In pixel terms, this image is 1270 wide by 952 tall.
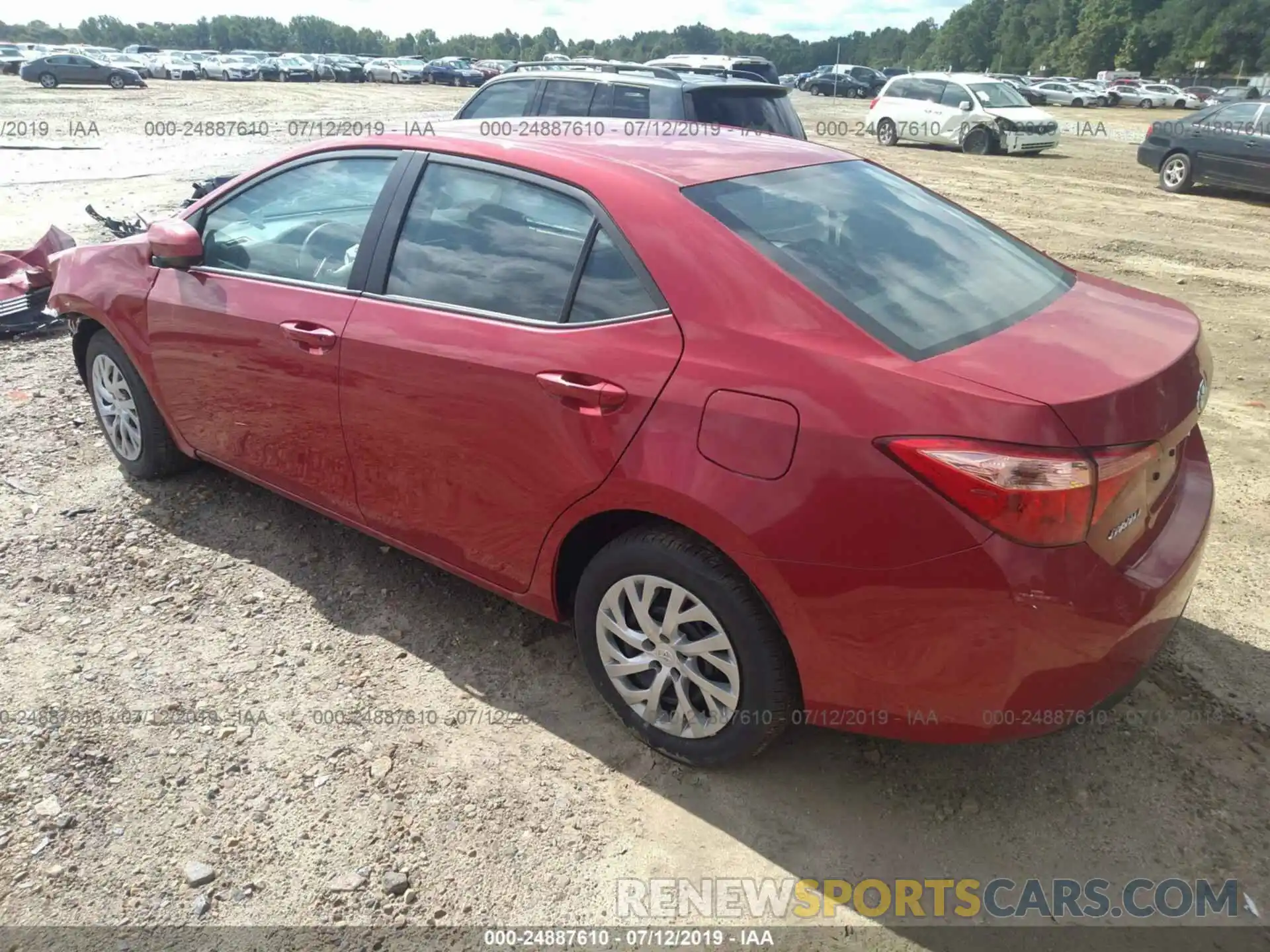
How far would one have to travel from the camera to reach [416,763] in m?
2.74

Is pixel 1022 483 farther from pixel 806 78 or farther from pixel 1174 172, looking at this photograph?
pixel 806 78

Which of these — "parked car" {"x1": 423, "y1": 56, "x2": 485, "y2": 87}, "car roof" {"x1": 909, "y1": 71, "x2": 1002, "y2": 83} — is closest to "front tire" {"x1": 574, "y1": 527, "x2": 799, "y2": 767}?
"car roof" {"x1": 909, "y1": 71, "x2": 1002, "y2": 83}

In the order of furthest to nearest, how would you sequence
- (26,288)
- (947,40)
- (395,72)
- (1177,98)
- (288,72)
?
(947,40)
(395,72)
(288,72)
(1177,98)
(26,288)

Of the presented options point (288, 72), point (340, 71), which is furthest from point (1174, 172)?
point (288, 72)

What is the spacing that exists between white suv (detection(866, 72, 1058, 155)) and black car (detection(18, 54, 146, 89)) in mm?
34075

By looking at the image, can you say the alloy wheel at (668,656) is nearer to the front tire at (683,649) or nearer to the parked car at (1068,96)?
the front tire at (683,649)

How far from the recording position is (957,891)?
7.59 ft

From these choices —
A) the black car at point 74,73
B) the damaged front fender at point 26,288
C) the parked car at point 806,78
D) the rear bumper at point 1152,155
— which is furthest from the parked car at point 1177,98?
the damaged front fender at point 26,288

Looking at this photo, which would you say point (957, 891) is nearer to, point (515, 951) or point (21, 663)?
point (515, 951)

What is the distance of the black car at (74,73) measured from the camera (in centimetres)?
3869

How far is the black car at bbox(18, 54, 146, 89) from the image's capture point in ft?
127

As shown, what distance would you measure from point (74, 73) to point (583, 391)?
154 ft

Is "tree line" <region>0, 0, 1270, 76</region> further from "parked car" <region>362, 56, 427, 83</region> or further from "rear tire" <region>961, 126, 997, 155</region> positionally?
"rear tire" <region>961, 126, 997, 155</region>

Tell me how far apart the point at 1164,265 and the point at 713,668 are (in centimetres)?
889
